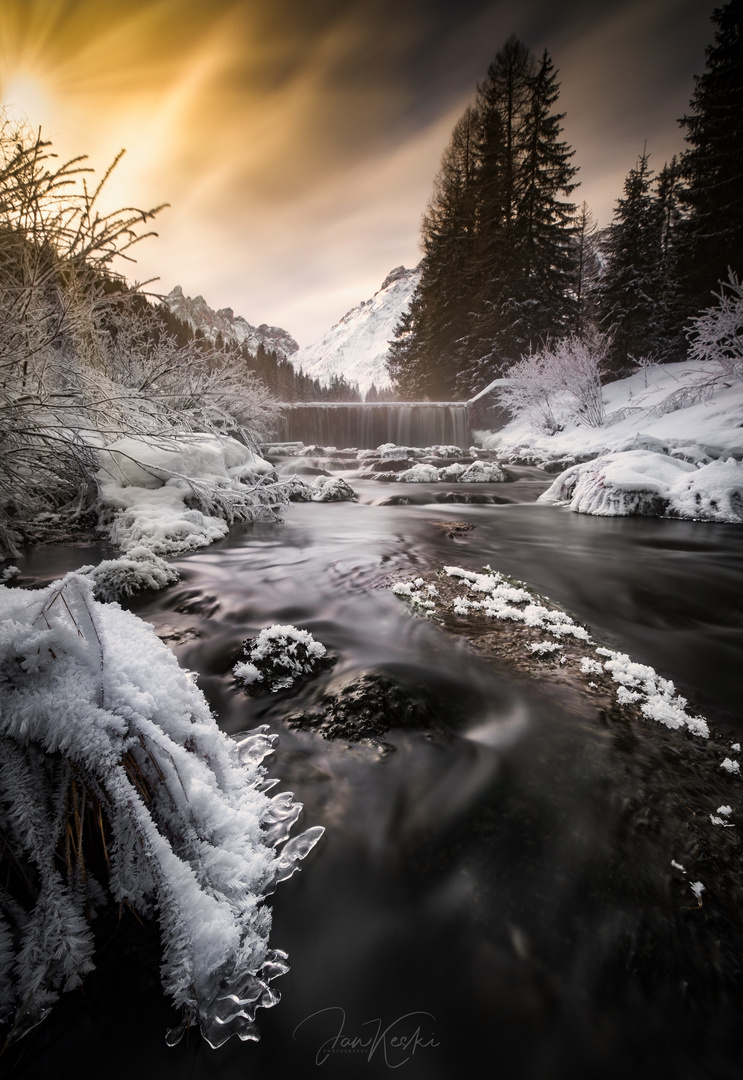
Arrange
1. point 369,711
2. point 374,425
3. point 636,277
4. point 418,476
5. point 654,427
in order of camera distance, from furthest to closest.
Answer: point 374,425 < point 636,277 < point 418,476 < point 654,427 < point 369,711

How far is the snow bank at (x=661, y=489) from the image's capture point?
23.4 feet

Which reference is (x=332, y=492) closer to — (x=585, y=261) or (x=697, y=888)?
(x=697, y=888)

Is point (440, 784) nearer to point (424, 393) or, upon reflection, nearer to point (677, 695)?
point (677, 695)

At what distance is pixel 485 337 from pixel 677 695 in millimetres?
25613

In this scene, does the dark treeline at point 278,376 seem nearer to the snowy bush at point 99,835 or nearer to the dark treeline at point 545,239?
the dark treeline at point 545,239

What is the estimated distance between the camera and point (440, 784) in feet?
5.72

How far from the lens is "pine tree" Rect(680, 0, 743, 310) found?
15219mm

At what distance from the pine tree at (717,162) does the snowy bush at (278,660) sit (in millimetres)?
21867

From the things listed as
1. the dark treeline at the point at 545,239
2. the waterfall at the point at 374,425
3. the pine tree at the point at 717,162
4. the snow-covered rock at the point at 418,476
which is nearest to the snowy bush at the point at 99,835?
the snow-covered rock at the point at 418,476

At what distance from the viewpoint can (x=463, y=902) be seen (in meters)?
1.32

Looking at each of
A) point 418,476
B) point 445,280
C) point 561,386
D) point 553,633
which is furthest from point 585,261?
point 553,633

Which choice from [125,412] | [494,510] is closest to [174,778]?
[125,412]

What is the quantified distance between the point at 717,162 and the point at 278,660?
2418cm

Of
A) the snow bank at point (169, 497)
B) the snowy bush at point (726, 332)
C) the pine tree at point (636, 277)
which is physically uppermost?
the pine tree at point (636, 277)
